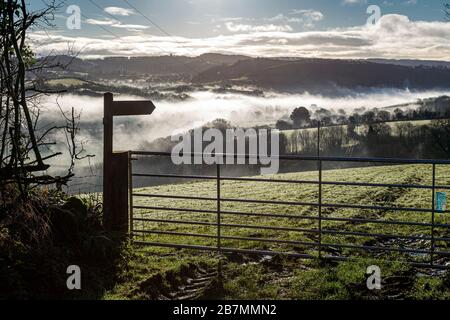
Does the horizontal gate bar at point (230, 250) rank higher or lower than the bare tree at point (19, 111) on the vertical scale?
lower

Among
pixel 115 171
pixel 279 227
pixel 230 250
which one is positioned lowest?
pixel 230 250

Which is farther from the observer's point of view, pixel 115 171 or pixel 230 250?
pixel 115 171

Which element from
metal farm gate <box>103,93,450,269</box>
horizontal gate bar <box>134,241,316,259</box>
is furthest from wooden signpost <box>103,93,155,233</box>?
horizontal gate bar <box>134,241,316,259</box>

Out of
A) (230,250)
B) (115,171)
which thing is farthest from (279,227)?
(115,171)

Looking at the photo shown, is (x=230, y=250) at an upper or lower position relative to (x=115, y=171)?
lower

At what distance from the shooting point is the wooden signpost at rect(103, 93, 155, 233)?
31.7ft

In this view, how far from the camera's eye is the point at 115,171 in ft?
32.0

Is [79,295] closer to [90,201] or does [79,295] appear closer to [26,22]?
[90,201]

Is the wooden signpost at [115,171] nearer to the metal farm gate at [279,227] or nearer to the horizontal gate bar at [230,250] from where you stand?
the metal farm gate at [279,227]

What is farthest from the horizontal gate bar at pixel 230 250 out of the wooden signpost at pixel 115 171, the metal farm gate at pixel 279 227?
the wooden signpost at pixel 115 171

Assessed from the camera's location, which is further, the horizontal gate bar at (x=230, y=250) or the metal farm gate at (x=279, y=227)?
the horizontal gate bar at (x=230, y=250)

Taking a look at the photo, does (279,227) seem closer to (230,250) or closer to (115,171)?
(230,250)

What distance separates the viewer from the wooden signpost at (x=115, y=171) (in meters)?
9.66
